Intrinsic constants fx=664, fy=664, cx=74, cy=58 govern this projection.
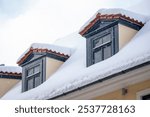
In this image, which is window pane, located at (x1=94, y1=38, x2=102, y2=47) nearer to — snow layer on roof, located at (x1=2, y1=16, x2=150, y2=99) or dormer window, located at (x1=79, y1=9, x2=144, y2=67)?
dormer window, located at (x1=79, y1=9, x2=144, y2=67)

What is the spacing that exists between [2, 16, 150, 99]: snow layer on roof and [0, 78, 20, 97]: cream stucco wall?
108 inches

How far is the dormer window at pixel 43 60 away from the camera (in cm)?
2002

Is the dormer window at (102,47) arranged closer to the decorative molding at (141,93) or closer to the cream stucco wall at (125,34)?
the cream stucco wall at (125,34)

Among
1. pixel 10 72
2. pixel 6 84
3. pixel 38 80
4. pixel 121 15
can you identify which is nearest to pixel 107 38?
pixel 121 15

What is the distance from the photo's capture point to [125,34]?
56.3ft

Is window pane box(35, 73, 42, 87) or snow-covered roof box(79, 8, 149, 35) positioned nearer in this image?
snow-covered roof box(79, 8, 149, 35)

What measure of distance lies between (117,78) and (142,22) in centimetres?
262

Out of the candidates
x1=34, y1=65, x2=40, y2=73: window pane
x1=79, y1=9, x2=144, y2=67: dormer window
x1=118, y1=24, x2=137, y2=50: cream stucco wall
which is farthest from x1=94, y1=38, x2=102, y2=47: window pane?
x1=34, y1=65, x2=40, y2=73: window pane

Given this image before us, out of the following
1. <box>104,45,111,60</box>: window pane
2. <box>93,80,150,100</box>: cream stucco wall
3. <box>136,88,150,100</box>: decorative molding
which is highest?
<box>104,45,111,60</box>: window pane

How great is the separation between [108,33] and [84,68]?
1.14m

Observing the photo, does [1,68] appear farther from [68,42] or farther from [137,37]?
[137,37]

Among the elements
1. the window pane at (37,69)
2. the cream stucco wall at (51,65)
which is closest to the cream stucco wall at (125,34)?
the cream stucco wall at (51,65)

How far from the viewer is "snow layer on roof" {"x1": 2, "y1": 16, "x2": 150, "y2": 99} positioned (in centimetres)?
1514

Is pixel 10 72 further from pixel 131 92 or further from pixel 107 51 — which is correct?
pixel 131 92
